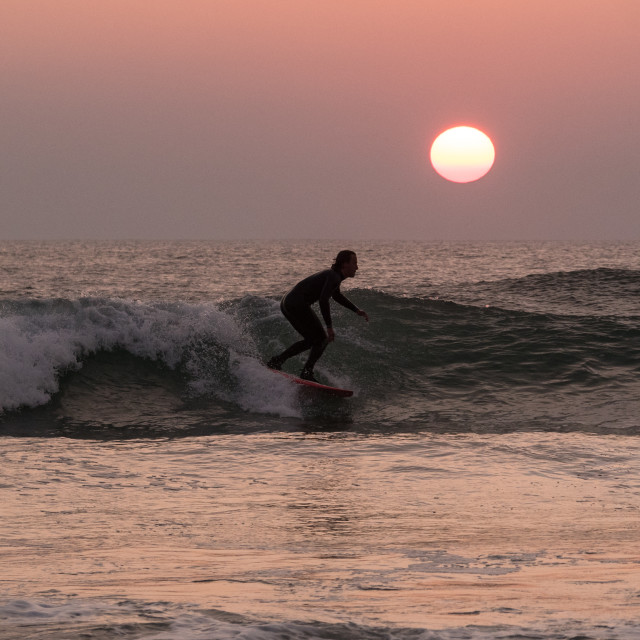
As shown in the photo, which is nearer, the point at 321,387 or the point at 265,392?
the point at 321,387

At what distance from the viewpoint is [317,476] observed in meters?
7.03

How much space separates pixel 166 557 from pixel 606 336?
13239mm

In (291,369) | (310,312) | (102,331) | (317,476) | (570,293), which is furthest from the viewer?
(570,293)

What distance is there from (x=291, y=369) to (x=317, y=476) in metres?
6.81

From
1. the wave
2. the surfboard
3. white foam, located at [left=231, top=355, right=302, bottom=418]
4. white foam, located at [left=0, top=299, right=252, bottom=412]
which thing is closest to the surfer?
the surfboard

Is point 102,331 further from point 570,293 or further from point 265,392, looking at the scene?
point 570,293

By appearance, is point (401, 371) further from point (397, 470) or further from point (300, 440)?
point (397, 470)

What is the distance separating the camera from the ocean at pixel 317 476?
3.65 m

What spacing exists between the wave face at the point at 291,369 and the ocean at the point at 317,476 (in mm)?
49

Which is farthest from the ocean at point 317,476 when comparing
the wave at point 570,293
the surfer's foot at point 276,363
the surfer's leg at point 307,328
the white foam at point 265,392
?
the wave at point 570,293

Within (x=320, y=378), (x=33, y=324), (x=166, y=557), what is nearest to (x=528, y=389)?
(x=320, y=378)

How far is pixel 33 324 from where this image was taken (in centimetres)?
1356

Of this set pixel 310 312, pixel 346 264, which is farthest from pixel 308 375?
pixel 346 264

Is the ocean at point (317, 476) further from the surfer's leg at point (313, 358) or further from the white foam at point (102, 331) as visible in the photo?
the surfer's leg at point (313, 358)
